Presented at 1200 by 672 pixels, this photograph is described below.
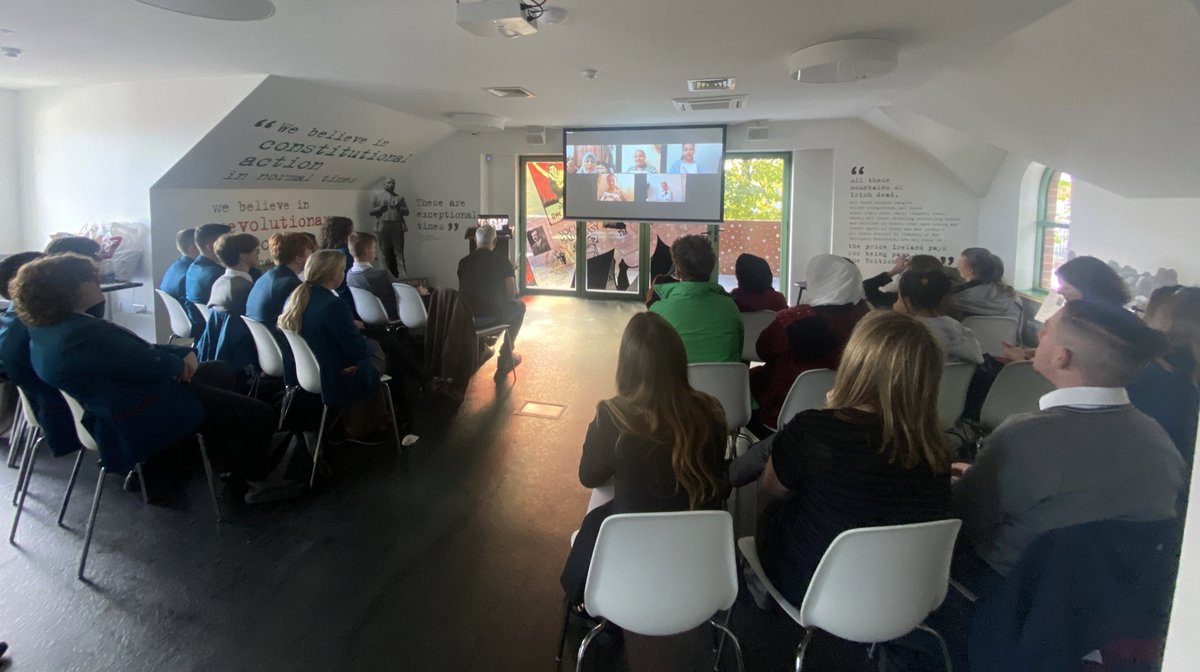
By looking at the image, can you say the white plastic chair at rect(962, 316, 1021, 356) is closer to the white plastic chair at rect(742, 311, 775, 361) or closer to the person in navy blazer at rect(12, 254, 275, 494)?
the white plastic chair at rect(742, 311, 775, 361)

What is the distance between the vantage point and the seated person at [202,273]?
4484mm

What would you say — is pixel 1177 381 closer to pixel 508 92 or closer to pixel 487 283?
pixel 487 283

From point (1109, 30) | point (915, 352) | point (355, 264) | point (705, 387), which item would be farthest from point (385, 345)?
point (1109, 30)

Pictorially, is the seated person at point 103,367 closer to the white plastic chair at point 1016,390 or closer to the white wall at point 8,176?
the white plastic chair at point 1016,390

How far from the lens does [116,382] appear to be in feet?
9.04

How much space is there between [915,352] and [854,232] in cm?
664

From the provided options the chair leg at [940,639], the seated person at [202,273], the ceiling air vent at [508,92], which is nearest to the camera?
the chair leg at [940,639]

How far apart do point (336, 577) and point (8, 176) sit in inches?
263

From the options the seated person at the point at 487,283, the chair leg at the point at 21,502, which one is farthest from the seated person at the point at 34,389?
the seated person at the point at 487,283

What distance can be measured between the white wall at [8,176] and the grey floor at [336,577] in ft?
13.8

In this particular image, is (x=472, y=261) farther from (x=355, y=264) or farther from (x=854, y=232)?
(x=854, y=232)

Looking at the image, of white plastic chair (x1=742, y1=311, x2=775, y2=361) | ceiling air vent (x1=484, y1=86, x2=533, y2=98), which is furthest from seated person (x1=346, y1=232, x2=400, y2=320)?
white plastic chair (x1=742, y1=311, x2=775, y2=361)

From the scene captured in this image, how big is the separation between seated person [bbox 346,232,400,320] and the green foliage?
523 cm

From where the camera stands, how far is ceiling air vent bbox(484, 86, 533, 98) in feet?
19.3
